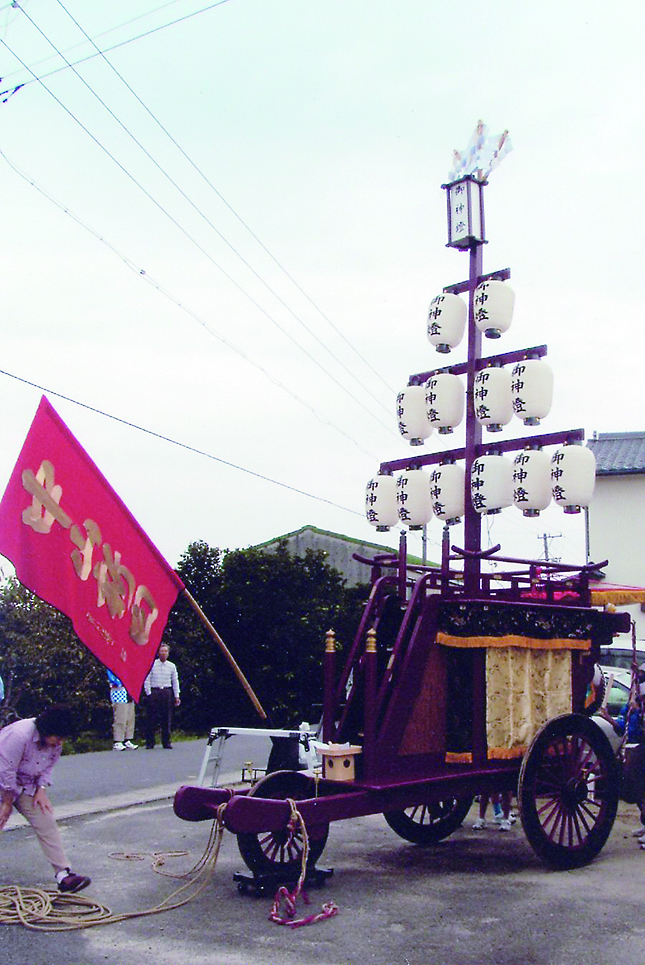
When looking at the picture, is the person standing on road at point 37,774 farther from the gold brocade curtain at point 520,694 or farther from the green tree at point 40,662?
the green tree at point 40,662

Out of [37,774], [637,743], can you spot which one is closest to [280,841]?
[37,774]

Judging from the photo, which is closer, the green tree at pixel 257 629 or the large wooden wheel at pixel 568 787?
the large wooden wheel at pixel 568 787

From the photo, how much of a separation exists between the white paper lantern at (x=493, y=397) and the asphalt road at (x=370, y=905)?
3.87 meters

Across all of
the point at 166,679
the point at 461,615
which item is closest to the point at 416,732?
the point at 461,615

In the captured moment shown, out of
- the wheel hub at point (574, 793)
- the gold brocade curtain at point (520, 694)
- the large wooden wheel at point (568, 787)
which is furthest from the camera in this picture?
the wheel hub at point (574, 793)

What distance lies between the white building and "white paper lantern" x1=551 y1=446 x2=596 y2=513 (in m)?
20.7

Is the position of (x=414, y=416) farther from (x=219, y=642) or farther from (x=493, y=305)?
(x=219, y=642)

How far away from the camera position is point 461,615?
7.61 meters

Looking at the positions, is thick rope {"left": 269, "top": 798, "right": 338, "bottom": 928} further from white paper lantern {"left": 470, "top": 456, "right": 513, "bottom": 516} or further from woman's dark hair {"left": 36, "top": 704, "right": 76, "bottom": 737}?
white paper lantern {"left": 470, "top": 456, "right": 513, "bottom": 516}

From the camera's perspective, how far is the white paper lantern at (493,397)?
934 cm

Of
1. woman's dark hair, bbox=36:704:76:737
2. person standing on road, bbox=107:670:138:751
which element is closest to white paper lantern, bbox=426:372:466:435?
woman's dark hair, bbox=36:704:76:737

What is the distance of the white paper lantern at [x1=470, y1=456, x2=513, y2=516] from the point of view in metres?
9.28

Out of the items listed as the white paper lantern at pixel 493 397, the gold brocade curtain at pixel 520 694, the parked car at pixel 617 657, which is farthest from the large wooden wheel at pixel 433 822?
the parked car at pixel 617 657

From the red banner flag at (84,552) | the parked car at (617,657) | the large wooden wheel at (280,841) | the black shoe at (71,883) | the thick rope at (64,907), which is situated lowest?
the thick rope at (64,907)
